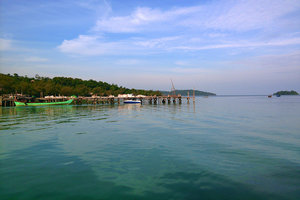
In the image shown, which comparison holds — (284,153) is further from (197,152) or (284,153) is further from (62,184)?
(62,184)

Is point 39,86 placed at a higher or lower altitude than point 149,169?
higher

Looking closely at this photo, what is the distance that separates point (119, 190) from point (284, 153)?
12684 mm

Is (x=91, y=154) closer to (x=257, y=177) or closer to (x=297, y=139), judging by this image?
(x=257, y=177)

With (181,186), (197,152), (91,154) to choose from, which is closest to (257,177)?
(181,186)

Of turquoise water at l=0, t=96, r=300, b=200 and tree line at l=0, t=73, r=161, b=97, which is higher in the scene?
tree line at l=0, t=73, r=161, b=97

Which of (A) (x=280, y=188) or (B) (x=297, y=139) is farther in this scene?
(B) (x=297, y=139)

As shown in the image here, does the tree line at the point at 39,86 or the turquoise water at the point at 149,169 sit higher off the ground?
the tree line at the point at 39,86

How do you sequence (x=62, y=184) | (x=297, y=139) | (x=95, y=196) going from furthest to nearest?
1. (x=297, y=139)
2. (x=62, y=184)
3. (x=95, y=196)

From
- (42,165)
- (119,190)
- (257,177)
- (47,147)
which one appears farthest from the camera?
(47,147)

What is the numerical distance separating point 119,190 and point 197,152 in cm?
785

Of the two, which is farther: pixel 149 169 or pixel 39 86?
pixel 39 86

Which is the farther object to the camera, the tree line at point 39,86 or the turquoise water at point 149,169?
the tree line at point 39,86

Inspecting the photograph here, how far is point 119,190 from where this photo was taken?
29.2 feet

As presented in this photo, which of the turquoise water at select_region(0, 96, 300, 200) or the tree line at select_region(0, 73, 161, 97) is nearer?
the turquoise water at select_region(0, 96, 300, 200)
